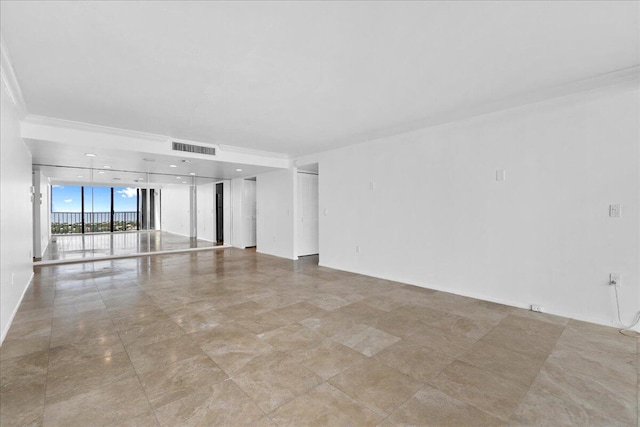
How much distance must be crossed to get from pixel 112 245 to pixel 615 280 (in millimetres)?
11261

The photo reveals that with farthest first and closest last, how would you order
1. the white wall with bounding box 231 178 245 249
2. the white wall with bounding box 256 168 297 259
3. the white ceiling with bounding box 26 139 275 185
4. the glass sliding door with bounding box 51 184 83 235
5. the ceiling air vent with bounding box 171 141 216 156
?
1. the glass sliding door with bounding box 51 184 83 235
2. the white wall with bounding box 231 178 245 249
3. the white wall with bounding box 256 168 297 259
4. the ceiling air vent with bounding box 171 141 216 156
5. the white ceiling with bounding box 26 139 275 185

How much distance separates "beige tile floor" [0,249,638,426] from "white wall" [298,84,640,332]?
16.6 inches

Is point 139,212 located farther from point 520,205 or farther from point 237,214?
point 520,205

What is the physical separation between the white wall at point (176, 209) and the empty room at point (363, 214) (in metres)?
4.54

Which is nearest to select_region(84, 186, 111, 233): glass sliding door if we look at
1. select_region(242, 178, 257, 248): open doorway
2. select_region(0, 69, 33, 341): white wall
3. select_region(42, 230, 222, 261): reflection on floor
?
select_region(42, 230, 222, 261): reflection on floor

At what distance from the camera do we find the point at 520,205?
149 inches

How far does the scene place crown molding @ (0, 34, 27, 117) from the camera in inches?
97.8

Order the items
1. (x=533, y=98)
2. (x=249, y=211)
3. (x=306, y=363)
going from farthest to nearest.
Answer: (x=249, y=211), (x=533, y=98), (x=306, y=363)

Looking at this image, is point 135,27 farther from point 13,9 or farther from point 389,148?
point 389,148

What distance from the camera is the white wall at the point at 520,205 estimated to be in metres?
3.15

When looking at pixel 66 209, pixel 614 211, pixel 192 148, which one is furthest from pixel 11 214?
pixel 66 209

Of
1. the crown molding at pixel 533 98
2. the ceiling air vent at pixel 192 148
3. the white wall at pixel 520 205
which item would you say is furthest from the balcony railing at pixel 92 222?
the crown molding at pixel 533 98

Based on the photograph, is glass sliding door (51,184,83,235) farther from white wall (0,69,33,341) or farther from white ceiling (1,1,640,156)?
white ceiling (1,1,640,156)

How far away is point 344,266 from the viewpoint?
6.11 metres
